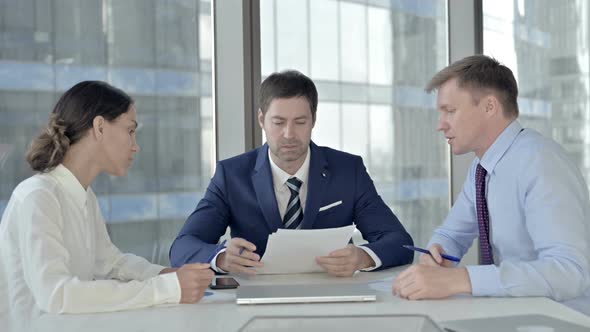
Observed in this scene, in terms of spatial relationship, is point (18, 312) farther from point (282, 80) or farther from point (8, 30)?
point (8, 30)

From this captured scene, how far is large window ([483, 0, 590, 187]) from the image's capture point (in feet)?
14.2

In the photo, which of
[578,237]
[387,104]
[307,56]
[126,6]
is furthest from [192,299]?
[387,104]

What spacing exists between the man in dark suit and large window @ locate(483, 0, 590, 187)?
6.57 ft

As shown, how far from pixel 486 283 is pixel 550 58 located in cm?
298

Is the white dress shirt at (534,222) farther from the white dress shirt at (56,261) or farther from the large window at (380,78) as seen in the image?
the large window at (380,78)

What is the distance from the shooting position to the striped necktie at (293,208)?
8.97 feet

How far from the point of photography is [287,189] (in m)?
2.79

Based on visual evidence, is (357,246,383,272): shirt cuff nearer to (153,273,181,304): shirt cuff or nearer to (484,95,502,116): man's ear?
(484,95,502,116): man's ear

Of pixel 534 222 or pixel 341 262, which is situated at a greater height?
pixel 534 222

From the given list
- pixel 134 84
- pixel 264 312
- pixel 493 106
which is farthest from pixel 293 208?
pixel 134 84

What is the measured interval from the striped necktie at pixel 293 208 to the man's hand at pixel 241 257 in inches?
19.0

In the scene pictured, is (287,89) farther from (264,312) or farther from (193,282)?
(264,312)

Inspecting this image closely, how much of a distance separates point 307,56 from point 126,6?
3.55 feet

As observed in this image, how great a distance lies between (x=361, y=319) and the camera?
1575mm
